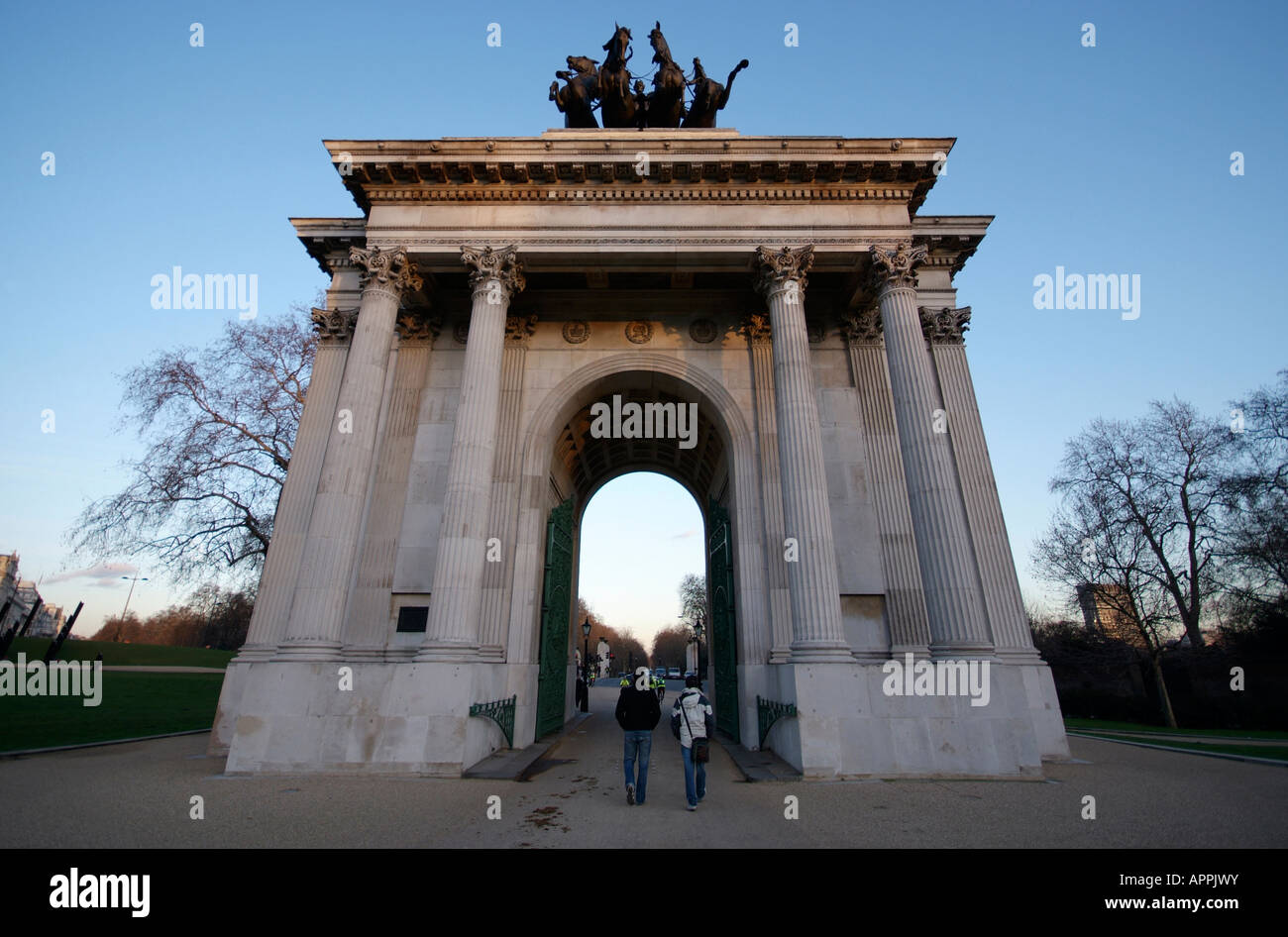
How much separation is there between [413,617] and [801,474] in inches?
406

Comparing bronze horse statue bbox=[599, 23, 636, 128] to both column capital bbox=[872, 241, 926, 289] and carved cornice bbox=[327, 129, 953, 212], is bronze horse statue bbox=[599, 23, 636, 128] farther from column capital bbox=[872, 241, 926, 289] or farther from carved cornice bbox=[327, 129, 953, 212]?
column capital bbox=[872, 241, 926, 289]

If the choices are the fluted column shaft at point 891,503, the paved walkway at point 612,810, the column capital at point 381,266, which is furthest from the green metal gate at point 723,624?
the column capital at point 381,266

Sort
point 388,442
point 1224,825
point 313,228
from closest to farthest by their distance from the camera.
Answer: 1. point 1224,825
2. point 388,442
3. point 313,228

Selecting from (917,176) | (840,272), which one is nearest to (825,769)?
(840,272)

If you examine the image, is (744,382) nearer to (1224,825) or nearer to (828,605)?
(828,605)

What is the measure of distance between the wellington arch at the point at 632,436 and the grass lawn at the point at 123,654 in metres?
46.4

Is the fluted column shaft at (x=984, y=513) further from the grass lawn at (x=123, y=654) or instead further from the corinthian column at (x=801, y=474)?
the grass lawn at (x=123, y=654)

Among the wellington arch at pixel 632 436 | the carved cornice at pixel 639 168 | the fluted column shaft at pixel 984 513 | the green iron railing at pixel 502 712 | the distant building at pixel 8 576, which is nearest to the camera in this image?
the wellington arch at pixel 632 436

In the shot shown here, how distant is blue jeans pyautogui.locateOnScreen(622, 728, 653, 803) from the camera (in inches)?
343

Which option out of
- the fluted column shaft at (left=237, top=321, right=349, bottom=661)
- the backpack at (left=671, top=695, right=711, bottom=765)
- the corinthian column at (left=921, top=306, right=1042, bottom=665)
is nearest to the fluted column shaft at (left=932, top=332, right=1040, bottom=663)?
the corinthian column at (left=921, top=306, right=1042, bottom=665)

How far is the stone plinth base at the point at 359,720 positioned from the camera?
36.7 feet

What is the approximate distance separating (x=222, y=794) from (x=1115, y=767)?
1744 centimetres

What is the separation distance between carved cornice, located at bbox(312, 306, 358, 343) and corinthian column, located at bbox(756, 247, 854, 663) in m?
12.3

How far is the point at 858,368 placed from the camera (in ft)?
57.1
